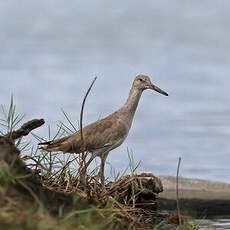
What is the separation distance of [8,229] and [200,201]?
47.5 ft

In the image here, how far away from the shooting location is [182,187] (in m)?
18.7

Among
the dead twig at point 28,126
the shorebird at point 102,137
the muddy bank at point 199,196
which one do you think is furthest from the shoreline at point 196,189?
the dead twig at point 28,126

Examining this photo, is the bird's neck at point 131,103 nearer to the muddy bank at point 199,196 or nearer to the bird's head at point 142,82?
the bird's head at point 142,82

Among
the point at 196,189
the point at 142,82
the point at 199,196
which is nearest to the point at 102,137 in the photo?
the point at 142,82

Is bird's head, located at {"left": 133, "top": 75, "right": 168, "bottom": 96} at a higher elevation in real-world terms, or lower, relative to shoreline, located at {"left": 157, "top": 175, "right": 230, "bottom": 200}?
higher

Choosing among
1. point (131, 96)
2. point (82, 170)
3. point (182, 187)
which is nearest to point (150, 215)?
point (82, 170)

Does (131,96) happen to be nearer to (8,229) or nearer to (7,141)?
(7,141)

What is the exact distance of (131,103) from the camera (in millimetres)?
9086

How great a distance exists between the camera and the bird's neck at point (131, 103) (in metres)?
8.97

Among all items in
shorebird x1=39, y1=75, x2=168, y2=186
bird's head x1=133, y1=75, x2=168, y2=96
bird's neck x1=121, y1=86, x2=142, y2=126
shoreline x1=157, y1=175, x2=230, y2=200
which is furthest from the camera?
shoreline x1=157, y1=175, x2=230, y2=200

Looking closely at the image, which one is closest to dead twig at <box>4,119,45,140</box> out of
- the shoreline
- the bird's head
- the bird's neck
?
the bird's neck

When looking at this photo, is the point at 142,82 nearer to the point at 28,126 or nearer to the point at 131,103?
the point at 131,103

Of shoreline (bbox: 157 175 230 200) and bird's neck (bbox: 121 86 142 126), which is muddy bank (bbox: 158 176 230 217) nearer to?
shoreline (bbox: 157 175 230 200)

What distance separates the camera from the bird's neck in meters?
8.97
